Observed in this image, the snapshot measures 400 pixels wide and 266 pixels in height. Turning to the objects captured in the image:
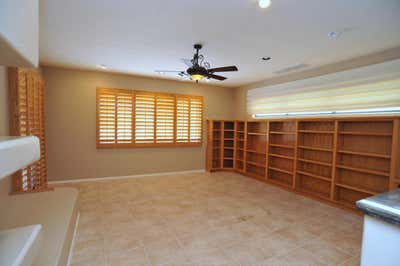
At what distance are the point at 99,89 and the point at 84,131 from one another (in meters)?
1.02

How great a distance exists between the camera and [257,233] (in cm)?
262


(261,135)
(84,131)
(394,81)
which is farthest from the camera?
(261,135)

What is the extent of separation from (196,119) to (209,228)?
3492 mm

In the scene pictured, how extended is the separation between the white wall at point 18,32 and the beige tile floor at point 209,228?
6.79ft

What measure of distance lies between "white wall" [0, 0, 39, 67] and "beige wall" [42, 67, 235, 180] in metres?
4.41

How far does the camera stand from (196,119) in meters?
5.79

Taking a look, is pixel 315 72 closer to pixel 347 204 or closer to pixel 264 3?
pixel 347 204

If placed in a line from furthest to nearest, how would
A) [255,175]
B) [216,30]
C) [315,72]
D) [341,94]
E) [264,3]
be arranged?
[255,175] < [315,72] < [341,94] < [216,30] < [264,3]

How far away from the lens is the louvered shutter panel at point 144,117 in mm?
5066

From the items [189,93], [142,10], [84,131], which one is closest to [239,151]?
[189,93]

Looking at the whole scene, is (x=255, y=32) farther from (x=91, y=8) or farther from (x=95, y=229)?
(x=95, y=229)

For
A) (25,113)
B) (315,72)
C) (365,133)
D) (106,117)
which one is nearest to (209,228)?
(365,133)

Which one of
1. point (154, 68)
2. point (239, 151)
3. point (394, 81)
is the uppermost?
point (154, 68)

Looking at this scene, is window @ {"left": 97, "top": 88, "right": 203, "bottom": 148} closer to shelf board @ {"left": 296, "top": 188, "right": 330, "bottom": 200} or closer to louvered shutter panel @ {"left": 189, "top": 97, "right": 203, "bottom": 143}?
louvered shutter panel @ {"left": 189, "top": 97, "right": 203, "bottom": 143}
